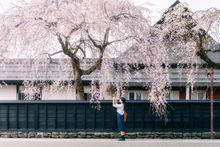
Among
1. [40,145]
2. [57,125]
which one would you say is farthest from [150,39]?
[40,145]

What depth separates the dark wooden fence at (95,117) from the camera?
21625 millimetres

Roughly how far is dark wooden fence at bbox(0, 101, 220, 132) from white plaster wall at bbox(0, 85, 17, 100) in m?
9.28

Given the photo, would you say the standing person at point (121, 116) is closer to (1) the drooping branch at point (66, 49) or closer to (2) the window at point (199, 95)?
(1) the drooping branch at point (66, 49)

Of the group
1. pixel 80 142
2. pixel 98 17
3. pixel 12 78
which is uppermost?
pixel 98 17

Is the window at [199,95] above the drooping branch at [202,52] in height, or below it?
below

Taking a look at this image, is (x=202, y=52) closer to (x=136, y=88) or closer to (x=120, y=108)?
(x=120, y=108)

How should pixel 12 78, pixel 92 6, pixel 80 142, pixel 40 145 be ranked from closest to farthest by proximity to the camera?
pixel 40 145, pixel 80 142, pixel 92 6, pixel 12 78

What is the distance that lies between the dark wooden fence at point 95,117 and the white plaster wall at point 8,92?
30.4ft

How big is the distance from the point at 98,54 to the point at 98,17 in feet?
5.43

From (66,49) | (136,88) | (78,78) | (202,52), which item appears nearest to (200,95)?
(136,88)

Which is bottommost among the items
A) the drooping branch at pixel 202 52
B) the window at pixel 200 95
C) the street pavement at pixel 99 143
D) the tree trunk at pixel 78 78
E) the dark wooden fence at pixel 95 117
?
the street pavement at pixel 99 143

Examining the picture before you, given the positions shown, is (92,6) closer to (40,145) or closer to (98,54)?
(98,54)

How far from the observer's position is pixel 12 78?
99.2ft

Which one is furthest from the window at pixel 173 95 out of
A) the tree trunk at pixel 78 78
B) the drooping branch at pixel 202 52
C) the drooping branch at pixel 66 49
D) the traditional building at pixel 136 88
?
the drooping branch at pixel 66 49
